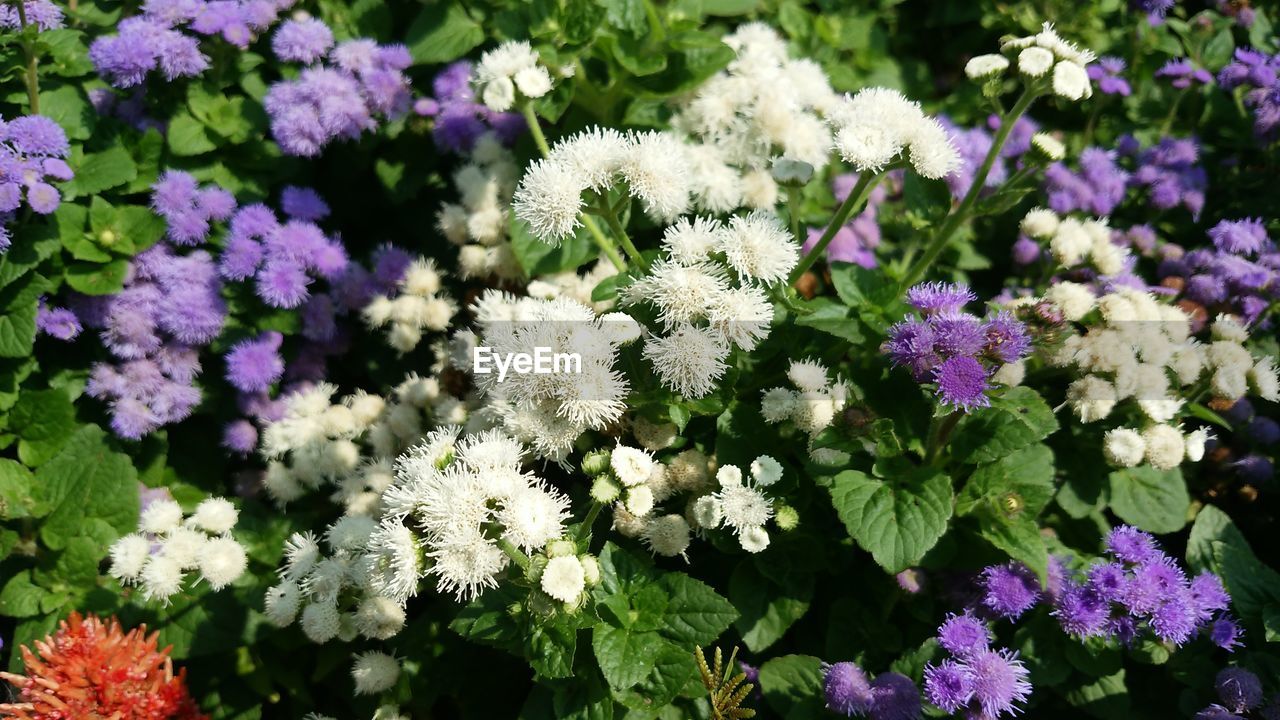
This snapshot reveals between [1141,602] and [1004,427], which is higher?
[1004,427]

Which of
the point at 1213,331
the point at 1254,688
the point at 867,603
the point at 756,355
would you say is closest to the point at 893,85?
the point at 1213,331

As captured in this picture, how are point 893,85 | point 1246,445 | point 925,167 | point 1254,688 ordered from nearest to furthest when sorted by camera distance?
point 1254,688 → point 925,167 → point 1246,445 → point 893,85

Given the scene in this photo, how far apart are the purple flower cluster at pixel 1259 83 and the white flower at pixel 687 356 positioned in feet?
9.05

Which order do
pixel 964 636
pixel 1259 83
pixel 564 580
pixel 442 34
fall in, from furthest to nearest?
1. pixel 1259 83
2. pixel 442 34
3. pixel 964 636
4. pixel 564 580

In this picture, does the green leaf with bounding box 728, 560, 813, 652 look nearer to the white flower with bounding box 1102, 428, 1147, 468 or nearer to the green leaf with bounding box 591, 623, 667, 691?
the green leaf with bounding box 591, 623, 667, 691

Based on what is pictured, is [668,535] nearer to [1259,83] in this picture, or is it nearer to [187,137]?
[187,137]

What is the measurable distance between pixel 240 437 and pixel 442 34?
5.70 ft

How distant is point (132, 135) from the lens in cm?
322

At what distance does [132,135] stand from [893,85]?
3.33m

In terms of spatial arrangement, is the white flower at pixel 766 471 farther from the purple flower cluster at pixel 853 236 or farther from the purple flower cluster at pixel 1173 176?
the purple flower cluster at pixel 1173 176

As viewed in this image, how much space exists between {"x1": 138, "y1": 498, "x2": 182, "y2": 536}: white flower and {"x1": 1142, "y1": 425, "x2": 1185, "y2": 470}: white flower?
9.85 feet

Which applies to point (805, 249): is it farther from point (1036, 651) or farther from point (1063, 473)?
point (1036, 651)

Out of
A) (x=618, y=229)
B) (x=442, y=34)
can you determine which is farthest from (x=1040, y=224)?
(x=442, y=34)

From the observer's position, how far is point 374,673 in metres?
2.55
